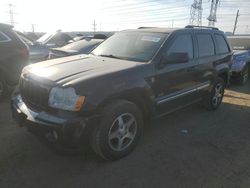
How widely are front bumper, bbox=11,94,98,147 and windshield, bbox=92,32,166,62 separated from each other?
4.81 ft

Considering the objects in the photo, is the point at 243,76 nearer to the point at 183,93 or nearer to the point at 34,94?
the point at 183,93

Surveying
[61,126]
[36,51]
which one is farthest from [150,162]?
[36,51]

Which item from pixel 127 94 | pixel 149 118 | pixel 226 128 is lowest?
pixel 226 128

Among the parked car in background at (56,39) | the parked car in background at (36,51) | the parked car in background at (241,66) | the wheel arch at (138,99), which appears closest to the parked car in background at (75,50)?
the parked car in background at (36,51)

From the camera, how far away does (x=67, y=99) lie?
126 inches

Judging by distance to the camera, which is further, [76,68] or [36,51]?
[36,51]

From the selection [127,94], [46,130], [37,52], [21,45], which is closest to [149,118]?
[127,94]

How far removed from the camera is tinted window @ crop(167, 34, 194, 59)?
449 cm

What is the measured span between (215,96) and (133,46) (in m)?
2.66

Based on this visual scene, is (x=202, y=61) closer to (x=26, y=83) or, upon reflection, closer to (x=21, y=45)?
(x=26, y=83)

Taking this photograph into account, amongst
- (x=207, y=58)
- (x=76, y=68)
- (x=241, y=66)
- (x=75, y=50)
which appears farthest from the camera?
(x=241, y=66)

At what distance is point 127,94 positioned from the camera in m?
3.70

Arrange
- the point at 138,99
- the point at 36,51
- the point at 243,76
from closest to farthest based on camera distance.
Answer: the point at 138,99 < the point at 36,51 < the point at 243,76

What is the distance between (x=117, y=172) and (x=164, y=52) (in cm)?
196
